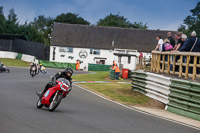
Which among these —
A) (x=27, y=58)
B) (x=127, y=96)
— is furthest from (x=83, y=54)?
(x=127, y=96)

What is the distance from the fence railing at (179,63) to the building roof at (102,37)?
175 ft

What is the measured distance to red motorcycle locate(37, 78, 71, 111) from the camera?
11.6m

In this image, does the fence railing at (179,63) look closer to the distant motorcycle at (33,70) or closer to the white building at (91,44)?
the distant motorcycle at (33,70)

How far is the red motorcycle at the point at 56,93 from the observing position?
37.9ft

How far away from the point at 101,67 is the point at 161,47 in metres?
42.1

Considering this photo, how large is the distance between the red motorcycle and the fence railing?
5372 mm

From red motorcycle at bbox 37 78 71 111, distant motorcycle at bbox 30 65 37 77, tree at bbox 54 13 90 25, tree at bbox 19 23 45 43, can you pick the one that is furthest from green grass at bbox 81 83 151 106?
tree at bbox 54 13 90 25

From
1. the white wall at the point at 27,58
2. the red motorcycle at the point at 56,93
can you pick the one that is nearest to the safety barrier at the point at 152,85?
the red motorcycle at the point at 56,93

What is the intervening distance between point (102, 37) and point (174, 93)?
196ft

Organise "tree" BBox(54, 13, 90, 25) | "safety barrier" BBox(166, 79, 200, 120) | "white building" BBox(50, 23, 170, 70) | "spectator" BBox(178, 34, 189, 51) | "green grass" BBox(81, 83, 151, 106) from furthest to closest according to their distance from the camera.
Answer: "tree" BBox(54, 13, 90, 25)
"white building" BBox(50, 23, 170, 70)
"green grass" BBox(81, 83, 151, 106)
"spectator" BBox(178, 34, 189, 51)
"safety barrier" BBox(166, 79, 200, 120)

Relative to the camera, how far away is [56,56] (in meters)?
72.8

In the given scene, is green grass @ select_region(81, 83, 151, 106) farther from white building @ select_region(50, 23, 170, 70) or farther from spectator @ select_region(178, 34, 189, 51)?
white building @ select_region(50, 23, 170, 70)

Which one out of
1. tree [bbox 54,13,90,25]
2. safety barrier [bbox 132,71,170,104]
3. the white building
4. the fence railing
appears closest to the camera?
the fence railing

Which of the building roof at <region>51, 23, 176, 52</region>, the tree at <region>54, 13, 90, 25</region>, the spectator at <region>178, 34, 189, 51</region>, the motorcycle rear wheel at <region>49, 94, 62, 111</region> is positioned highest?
the tree at <region>54, 13, 90, 25</region>
